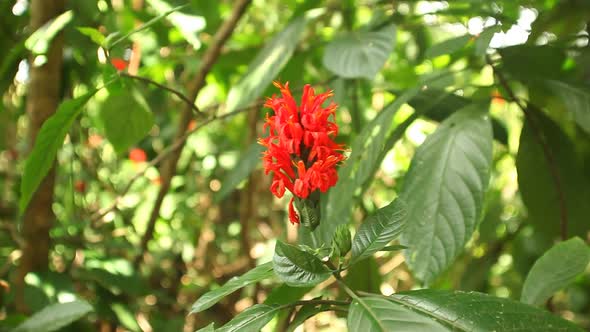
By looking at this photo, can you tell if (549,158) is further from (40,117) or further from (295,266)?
(40,117)

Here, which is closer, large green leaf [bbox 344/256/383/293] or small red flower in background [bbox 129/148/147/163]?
large green leaf [bbox 344/256/383/293]

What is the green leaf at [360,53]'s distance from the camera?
1027 mm

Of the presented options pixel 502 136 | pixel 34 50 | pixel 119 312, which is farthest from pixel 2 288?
pixel 502 136

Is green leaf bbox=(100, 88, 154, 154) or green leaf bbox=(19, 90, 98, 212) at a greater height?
green leaf bbox=(19, 90, 98, 212)

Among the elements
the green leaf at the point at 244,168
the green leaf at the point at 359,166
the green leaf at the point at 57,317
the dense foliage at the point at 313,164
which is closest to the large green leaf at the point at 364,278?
the dense foliage at the point at 313,164

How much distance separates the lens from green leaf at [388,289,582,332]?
581 mm

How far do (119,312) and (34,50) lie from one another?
564 mm

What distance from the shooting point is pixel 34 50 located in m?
0.96

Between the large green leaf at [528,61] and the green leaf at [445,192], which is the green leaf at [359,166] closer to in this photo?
the green leaf at [445,192]

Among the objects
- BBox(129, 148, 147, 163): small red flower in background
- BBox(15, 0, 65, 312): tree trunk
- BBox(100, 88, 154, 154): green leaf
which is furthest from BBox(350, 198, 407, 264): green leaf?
BBox(129, 148, 147, 163): small red flower in background

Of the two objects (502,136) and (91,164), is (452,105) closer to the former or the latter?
(502,136)

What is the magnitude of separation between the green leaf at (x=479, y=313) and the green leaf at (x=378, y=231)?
0.18 ft

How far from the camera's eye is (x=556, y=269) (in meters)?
0.78

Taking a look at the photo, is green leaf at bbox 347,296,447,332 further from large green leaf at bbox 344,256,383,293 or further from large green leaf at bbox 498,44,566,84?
large green leaf at bbox 498,44,566,84
